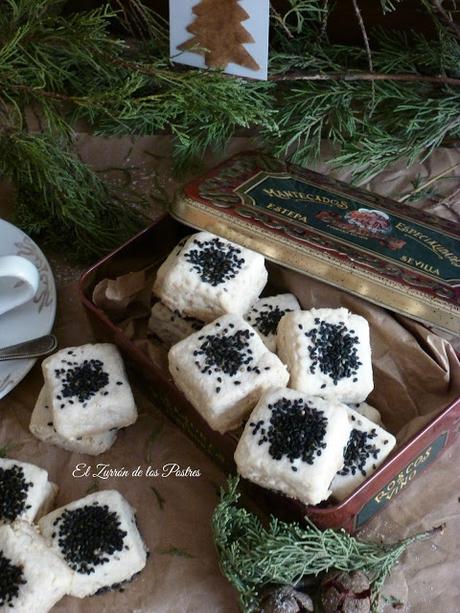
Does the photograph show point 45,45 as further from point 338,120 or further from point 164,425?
point 164,425

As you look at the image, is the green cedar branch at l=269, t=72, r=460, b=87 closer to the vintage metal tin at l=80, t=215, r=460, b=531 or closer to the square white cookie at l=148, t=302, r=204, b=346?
the vintage metal tin at l=80, t=215, r=460, b=531

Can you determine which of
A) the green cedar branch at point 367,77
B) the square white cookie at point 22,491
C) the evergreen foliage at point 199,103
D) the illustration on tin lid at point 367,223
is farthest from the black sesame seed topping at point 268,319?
the green cedar branch at point 367,77

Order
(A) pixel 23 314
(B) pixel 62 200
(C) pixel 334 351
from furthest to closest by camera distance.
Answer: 1. (B) pixel 62 200
2. (A) pixel 23 314
3. (C) pixel 334 351

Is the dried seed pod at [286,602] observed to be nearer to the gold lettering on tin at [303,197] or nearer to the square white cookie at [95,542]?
the square white cookie at [95,542]

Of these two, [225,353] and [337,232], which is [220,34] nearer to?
[337,232]

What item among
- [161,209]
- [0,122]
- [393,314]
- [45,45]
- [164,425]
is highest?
[45,45]

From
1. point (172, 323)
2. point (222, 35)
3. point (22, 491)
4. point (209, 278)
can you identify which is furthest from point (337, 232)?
point (22, 491)

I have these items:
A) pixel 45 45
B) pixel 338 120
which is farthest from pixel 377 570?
pixel 45 45
